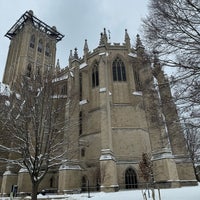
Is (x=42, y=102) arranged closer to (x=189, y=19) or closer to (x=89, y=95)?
(x=189, y=19)

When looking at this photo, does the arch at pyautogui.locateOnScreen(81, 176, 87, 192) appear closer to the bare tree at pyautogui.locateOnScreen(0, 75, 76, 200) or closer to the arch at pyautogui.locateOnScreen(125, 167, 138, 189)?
the arch at pyautogui.locateOnScreen(125, 167, 138, 189)

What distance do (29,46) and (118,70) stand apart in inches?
1139

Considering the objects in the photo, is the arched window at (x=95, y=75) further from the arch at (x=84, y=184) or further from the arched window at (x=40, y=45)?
the arched window at (x=40, y=45)

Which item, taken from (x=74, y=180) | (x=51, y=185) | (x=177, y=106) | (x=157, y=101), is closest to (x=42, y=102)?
(x=157, y=101)

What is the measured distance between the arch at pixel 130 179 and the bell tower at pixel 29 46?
30163 mm

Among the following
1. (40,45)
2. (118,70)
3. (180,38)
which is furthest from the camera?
(40,45)

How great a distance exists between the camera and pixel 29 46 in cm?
4672

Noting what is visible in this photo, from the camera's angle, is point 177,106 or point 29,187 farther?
point 29,187

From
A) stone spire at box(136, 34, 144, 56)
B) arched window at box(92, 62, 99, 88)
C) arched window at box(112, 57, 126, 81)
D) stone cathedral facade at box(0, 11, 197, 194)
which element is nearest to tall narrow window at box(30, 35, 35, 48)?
stone cathedral facade at box(0, 11, 197, 194)

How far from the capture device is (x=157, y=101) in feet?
26.2

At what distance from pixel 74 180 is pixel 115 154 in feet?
15.8

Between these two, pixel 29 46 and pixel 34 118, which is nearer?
pixel 34 118

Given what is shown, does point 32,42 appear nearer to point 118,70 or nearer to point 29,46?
point 29,46

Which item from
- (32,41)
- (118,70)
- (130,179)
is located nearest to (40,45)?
(32,41)
